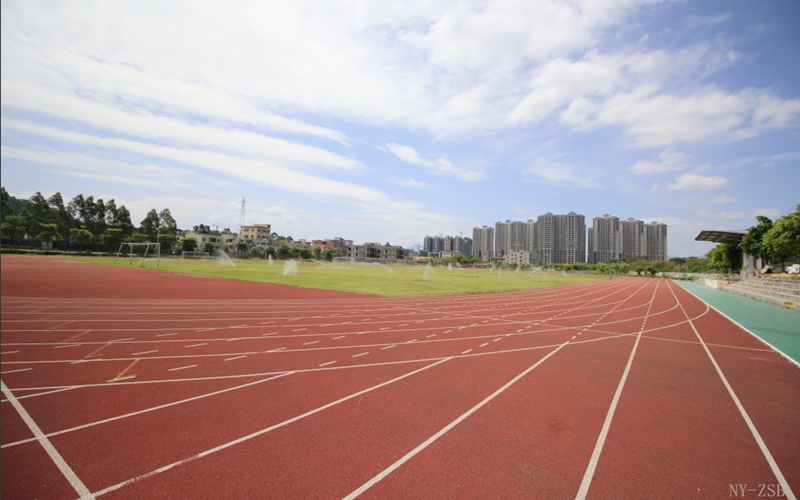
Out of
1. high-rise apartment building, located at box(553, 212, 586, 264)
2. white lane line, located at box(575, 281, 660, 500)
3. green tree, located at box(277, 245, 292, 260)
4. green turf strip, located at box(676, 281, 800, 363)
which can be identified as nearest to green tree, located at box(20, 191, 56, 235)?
green tree, located at box(277, 245, 292, 260)

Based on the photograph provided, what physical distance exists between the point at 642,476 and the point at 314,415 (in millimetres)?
4678

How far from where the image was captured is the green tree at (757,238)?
41.2 meters

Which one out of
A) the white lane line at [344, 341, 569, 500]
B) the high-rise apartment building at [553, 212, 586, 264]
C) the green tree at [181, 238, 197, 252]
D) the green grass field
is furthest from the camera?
the high-rise apartment building at [553, 212, 586, 264]

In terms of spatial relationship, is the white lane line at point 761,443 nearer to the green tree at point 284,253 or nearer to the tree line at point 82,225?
the tree line at point 82,225

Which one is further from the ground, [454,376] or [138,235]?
[138,235]

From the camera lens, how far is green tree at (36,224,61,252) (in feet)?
222

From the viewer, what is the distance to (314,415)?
6.45 m

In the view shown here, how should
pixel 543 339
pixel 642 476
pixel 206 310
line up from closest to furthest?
pixel 642 476
pixel 543 339
pixel 206 310

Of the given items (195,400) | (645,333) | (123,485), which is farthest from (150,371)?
(645,333)

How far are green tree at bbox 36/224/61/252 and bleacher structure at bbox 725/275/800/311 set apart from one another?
92090 millimetres

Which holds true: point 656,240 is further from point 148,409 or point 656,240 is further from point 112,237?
point 148,409

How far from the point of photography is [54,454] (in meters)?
5.29

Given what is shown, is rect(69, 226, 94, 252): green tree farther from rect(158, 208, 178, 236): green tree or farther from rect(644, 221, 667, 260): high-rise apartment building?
rect(644, 221, 667, 260): high-rise apartment building

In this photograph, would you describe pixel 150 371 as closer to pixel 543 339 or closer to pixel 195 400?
pixel 195 400
